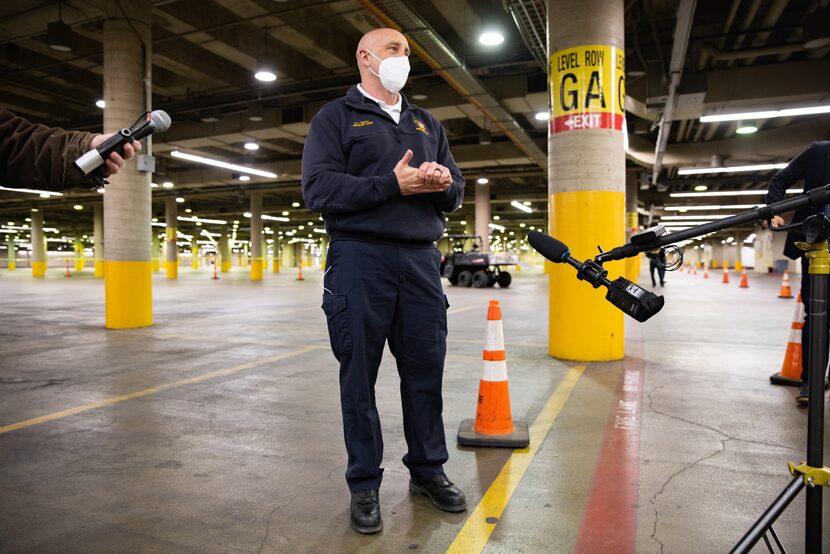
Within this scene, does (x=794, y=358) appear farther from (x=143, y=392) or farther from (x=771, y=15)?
(x=771, y=15)

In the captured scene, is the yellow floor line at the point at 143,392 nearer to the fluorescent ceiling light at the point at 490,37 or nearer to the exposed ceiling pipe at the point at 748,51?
the fluorescent ceiling light at the point at 490,37

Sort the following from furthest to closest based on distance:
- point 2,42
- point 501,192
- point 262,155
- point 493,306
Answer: point 501,192, point 262,155, point 2,42, point 493,306

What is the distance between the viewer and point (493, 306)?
3193 mm

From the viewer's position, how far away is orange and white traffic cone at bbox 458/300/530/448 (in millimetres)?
3172

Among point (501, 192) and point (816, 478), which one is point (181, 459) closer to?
point (816, 478)

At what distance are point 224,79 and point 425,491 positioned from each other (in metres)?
13.1

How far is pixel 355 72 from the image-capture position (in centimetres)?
1249

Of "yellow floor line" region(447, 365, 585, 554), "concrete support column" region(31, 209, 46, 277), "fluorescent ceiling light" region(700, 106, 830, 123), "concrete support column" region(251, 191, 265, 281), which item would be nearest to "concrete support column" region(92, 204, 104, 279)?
"concrete support column" region(31, 209, 46, 277)

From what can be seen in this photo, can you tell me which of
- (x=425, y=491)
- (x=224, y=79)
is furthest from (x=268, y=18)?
(x=425, y=491)

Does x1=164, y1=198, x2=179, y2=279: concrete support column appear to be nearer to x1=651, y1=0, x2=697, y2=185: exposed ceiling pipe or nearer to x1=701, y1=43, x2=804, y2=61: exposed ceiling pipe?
x1=651, y1=0, x2=697, y2=185: exposed ceiling pipe

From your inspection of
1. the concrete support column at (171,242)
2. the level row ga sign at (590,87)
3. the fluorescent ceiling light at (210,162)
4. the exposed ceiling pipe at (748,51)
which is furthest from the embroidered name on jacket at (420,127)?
the concrete support column at (171,242)

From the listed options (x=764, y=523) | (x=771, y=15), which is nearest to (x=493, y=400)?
(x=764, y=523)

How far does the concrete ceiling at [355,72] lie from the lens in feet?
32.6

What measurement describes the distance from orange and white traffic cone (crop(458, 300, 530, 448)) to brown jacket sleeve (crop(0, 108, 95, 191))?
216 centimetres
